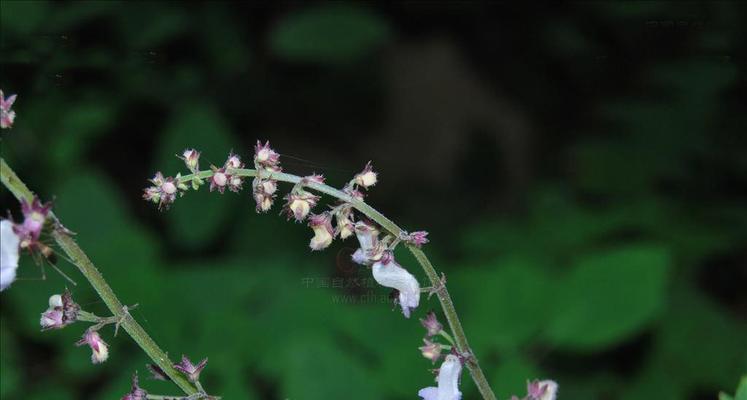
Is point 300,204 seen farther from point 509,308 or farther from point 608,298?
point 608,298

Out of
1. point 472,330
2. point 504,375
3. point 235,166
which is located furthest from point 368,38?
point 235,166

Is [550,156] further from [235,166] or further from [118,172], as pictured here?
[235,166]

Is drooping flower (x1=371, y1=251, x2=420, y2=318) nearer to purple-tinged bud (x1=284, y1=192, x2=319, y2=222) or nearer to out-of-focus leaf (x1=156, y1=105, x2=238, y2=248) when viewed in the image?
purple-tinged bud (x1=284, y1=192, x2=319, y2=222)

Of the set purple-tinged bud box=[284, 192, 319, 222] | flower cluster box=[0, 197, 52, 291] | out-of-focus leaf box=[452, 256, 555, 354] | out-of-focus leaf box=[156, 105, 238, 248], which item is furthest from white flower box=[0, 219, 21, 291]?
out-of-focus leaf box=[156, 105, 238, 248]

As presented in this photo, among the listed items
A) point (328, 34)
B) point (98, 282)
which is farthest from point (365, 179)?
point (328, 34)

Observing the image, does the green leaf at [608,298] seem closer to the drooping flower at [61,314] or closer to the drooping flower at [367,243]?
the drooping flower at [367,243]

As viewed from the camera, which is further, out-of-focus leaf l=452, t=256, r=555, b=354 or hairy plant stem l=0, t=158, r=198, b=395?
out-of-focus leaf l=452, t=256, r=555, b=354
